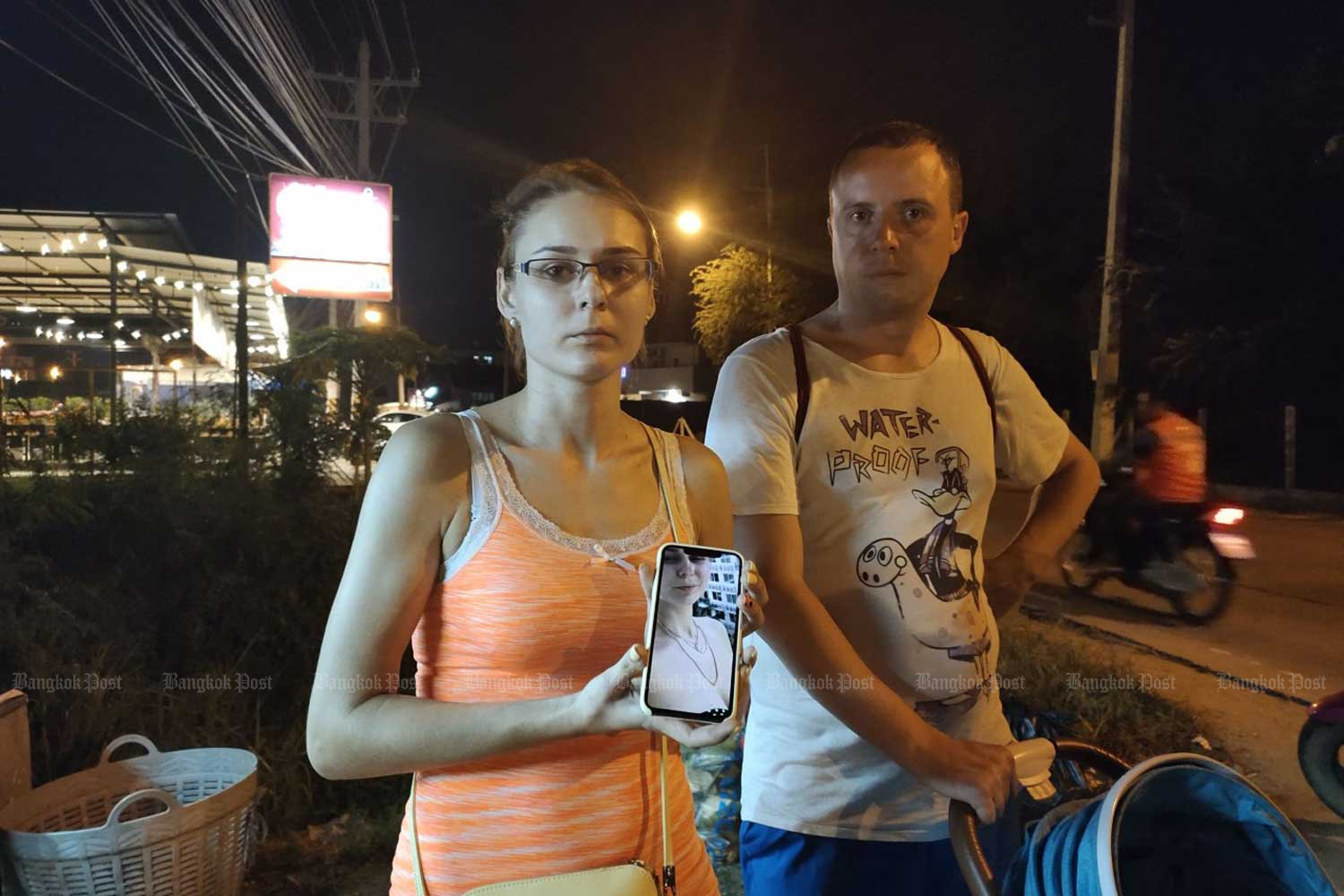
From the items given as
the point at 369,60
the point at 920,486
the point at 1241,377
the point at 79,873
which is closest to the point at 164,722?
the point at 79,873

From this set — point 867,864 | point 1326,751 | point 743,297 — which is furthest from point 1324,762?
point 743,297

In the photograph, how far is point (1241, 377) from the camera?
15742mm

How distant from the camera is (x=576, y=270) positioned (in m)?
1.37

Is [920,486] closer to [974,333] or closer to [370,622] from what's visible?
[974,333]

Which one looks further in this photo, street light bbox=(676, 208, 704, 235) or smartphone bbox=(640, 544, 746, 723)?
street light bbox=(676, 208, 704, 235)

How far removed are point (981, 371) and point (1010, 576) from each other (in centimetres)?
51

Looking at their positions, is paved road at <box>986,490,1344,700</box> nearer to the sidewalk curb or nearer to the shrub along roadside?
the sidewalk curb

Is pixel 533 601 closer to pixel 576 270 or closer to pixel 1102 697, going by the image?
pixel 576 270

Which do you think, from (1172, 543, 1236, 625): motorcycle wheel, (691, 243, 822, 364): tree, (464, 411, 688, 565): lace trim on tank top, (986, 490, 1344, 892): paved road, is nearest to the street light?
(691, 243, 822, 364): tree

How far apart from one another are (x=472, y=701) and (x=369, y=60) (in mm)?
22831

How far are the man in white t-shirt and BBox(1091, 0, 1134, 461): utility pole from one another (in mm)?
13259

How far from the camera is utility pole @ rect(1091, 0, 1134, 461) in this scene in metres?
13.8

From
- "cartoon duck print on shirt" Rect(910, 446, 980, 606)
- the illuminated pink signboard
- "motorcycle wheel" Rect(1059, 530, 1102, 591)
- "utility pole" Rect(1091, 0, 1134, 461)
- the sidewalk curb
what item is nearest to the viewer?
"cartoon duck print on shirt" Rect(910, 446, 980, 606)

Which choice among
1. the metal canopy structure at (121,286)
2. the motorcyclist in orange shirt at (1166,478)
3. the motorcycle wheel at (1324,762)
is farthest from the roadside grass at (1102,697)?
the metal canopy structure at (121,286)
